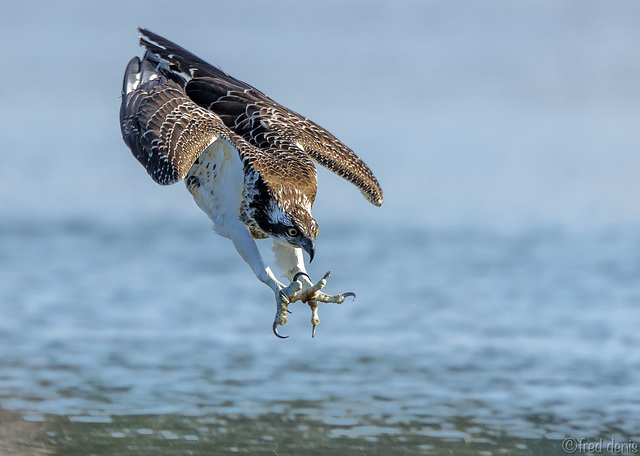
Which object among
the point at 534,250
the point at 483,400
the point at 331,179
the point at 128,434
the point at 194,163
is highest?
the point at 331,179

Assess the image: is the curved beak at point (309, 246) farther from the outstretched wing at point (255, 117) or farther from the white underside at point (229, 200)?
the outstretched wing at point (255, 117)

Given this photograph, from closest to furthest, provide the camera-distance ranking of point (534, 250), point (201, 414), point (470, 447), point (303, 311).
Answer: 1. point (470, 447)
2. point (201, 414)
3. point (303, 311)
4. point (534, 250)

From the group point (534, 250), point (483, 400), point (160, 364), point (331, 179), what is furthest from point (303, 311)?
point (331, 179)

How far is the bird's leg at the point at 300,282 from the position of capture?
885 centimetres

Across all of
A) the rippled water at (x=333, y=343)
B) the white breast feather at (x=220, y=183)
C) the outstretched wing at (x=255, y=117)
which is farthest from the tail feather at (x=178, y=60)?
the rippled water at (x=333, y=343)

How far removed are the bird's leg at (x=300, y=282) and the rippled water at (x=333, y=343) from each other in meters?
1.75

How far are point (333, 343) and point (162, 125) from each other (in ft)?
17.0

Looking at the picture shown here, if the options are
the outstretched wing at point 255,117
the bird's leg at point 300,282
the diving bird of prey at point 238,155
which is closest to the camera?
the bird's leg at point 300,282

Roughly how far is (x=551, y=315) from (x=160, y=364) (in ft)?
16.2

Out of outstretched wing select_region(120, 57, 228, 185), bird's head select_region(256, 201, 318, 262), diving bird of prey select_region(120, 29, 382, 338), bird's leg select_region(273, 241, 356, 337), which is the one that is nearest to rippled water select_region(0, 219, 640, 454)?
bird's leg select_region(273, 241, 356, 337)

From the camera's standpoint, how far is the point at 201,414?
1132 centimetres

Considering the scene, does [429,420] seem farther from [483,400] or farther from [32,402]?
[32,402]

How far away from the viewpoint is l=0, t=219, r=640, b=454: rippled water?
36.4ft

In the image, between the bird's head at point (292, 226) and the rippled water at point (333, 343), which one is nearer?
the bird's head at point (292, 226)
